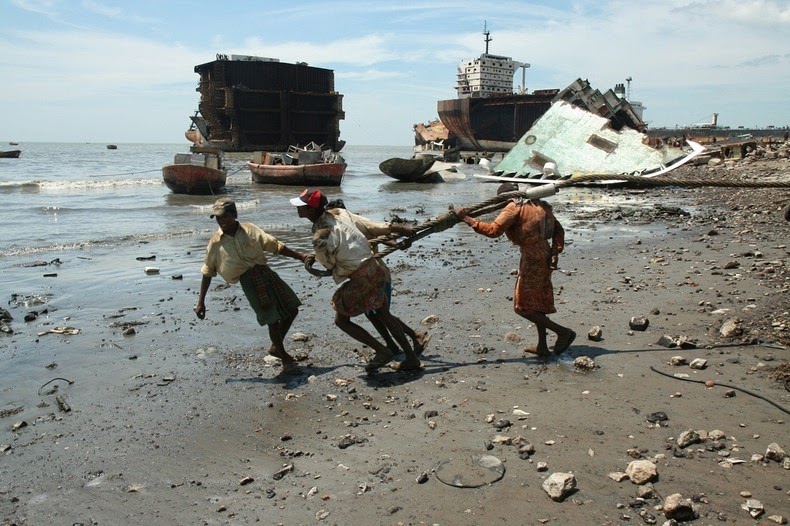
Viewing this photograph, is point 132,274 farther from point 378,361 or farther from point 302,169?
point 302,169

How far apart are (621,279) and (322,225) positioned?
172 inches

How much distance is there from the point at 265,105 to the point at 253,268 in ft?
133

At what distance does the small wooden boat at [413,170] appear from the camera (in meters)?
28.3

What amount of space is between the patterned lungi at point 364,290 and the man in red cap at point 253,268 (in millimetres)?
485

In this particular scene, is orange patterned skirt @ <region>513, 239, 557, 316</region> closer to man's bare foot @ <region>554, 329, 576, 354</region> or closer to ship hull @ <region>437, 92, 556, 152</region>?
man's bare foot @ <region>554, 329, 576, 354</region>

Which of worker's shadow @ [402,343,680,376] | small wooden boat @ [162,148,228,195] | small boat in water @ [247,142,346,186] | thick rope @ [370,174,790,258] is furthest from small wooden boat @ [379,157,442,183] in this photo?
worker's shadow @ [402,343,680,376]

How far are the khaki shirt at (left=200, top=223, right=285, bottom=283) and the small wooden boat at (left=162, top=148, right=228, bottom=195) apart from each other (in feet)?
62.3

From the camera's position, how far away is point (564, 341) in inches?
188

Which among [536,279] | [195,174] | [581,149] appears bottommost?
[536,279]

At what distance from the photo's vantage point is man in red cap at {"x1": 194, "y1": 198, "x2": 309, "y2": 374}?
4.73 metres

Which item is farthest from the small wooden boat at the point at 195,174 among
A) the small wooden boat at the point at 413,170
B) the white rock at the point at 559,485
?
the white rock at the point at 559,485

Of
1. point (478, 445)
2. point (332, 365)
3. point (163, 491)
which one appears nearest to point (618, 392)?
point (478, 445)

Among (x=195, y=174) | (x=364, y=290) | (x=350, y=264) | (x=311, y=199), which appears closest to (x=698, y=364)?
(x=364, y=290)

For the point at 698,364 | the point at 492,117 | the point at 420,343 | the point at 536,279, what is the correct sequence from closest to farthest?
the point at 698,364
the point at 536,279
the point at 420,343
the point at 492,117
